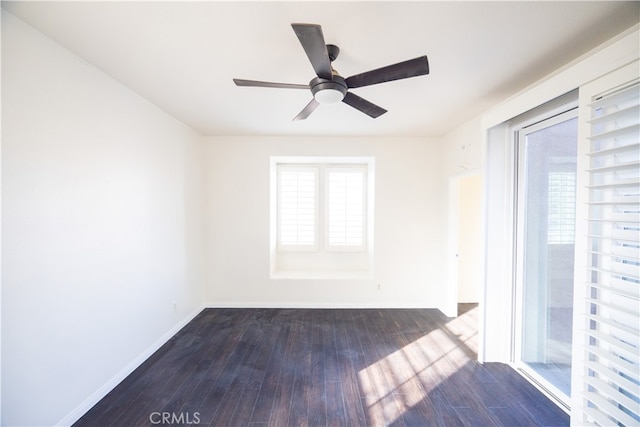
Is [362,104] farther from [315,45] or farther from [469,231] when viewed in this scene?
[469,231]

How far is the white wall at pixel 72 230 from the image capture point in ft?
4.63

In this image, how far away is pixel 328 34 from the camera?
1.51 metres

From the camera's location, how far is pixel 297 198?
4227 millimetres

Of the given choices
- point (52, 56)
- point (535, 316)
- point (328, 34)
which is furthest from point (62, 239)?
point (535, 316)

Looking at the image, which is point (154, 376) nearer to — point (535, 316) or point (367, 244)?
point (367, 244)

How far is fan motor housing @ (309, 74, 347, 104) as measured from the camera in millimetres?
1540

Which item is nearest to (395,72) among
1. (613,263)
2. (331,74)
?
(331,74)

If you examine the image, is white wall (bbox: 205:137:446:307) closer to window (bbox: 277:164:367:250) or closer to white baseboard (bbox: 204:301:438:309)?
white baseboard (bbox: 204:301:438:309)

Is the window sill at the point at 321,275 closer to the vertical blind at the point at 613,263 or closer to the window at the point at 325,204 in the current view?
the window at the point at 325,204

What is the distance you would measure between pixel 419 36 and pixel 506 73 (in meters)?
0.94

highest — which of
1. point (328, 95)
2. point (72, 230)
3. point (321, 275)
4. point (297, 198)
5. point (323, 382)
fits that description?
point (328, 95)

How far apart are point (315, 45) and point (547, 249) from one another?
2.43m

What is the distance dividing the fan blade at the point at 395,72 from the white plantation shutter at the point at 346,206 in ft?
8.67

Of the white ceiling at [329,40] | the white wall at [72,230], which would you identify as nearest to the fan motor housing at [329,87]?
the white ceiling at [329,40]
